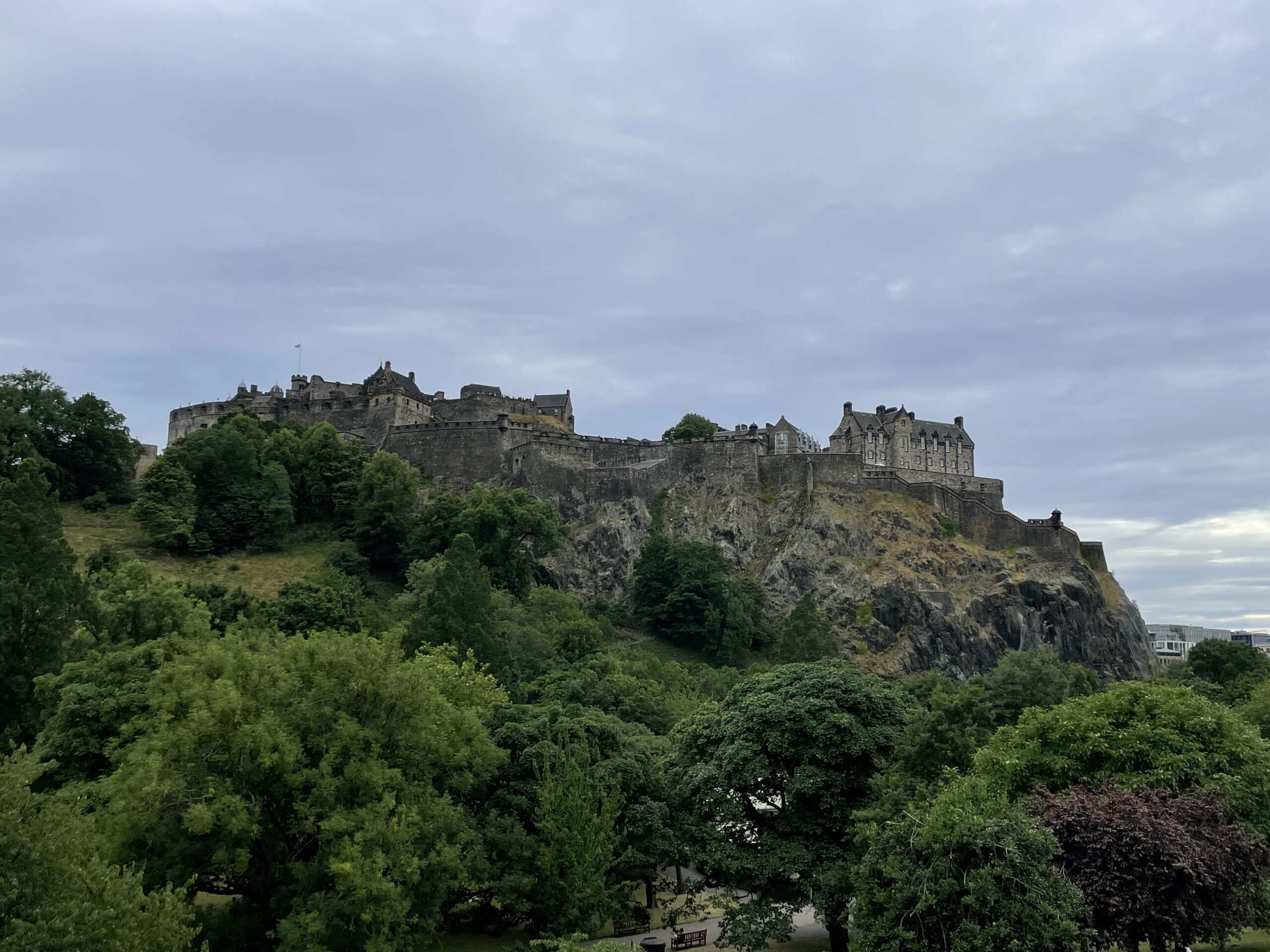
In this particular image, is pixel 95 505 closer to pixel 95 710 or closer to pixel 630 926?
pixel 95 710

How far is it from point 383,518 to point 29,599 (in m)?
37.9

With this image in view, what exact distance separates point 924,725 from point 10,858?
67.4 ft

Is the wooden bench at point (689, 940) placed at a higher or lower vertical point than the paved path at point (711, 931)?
higher

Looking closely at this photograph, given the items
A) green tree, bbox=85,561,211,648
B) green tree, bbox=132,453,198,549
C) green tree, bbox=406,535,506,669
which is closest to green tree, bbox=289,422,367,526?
green tree, bbox=132,453,198,549

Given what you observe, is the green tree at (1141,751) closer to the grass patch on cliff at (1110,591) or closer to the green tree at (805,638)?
the green tree at (805,638)

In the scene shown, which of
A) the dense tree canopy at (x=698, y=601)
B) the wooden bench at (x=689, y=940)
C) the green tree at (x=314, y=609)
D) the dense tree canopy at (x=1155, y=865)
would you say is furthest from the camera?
the dense tree canopy at (x=698, y=601)

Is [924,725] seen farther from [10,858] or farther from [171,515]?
[171,515]

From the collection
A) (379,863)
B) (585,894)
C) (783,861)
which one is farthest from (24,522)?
(783,861)

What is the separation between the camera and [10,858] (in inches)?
626

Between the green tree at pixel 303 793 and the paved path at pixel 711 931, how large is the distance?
616 cm

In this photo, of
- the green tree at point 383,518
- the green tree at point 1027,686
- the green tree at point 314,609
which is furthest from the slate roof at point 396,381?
the green tree at point 1027,686

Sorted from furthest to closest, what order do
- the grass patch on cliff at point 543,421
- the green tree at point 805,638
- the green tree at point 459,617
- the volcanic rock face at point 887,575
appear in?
1. the grass patch on cliff at point 543,421
2. the volcanic rock face at point 887,575
3. the green tree at point 805,638
4. the green tree at point 459,617

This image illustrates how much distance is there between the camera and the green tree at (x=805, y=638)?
6600cm

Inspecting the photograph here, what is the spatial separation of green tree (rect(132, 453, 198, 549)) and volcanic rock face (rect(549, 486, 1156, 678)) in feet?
84.3
